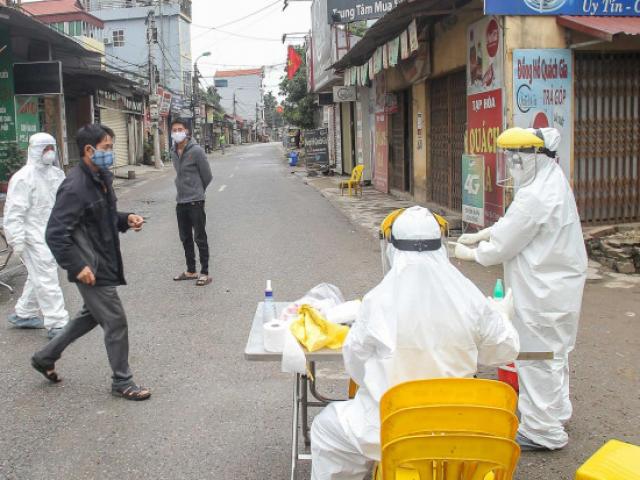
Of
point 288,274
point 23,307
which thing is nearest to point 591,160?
point 288,274

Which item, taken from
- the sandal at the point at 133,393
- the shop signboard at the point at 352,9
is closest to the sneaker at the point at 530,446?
the sandal at the point at 133,393

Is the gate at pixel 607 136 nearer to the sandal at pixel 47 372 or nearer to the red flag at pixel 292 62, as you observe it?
the sandal at pixel 47 372

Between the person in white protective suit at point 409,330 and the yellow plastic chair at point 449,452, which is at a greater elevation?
the person in white protective suit at point 409,330

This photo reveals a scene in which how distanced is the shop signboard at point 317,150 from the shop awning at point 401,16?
1337 centimetres

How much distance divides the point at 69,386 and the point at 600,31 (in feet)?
23.8

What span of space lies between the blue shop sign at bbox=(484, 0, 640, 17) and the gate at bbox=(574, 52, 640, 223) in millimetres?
589

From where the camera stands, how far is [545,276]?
3957mm

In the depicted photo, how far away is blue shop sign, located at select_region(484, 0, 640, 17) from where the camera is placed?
9.60 metres

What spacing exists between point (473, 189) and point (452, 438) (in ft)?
28.3

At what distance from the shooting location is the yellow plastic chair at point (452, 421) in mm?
2422

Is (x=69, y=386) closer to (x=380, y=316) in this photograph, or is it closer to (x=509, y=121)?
(x=380, y=316)

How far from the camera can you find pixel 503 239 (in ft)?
13.1

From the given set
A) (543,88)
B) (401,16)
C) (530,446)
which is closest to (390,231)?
(530,446)

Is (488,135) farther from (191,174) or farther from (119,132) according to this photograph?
(119,132)
